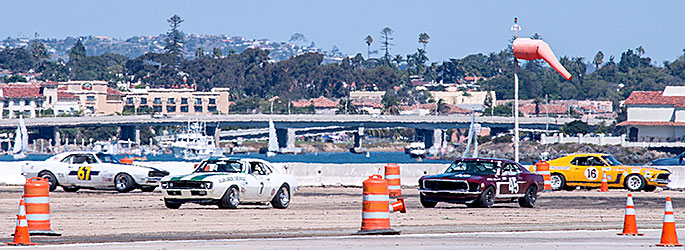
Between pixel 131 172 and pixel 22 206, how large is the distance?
1642 cm

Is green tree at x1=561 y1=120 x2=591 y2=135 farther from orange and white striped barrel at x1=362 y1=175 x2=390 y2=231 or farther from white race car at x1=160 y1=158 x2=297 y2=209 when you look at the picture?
orange and white striped barrel at x1=362 y1=175 x2=390 y2=231

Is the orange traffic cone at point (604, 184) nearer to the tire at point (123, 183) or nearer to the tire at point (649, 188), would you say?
the tire at point (649, 188)

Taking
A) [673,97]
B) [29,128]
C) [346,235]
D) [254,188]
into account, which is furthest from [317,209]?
[29,128]

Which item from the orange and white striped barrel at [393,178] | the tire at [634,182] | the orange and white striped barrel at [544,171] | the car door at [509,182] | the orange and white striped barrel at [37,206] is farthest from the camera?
the tire at [634,182]

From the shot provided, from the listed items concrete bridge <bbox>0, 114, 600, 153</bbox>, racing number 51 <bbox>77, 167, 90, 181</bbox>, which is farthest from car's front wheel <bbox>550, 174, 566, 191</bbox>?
concrete bridge <bbox>0, 114, 600, 153</bbox>

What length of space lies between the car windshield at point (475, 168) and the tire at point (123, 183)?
9924mm

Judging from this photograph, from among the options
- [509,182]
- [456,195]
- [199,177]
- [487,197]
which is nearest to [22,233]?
[199,177]

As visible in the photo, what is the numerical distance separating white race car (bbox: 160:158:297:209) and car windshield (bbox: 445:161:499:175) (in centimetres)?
372

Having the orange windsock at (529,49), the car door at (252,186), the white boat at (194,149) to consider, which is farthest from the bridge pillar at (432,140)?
the car door at (252,186)

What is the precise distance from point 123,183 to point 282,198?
786cm

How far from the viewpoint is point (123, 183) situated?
32125 mm

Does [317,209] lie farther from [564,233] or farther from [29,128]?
[29,128]

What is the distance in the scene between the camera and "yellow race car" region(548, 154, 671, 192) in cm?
3406

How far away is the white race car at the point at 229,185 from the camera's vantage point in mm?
24328
